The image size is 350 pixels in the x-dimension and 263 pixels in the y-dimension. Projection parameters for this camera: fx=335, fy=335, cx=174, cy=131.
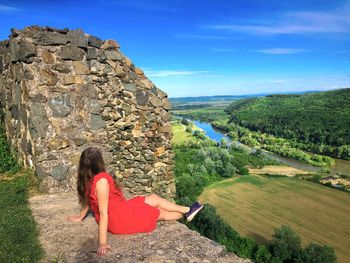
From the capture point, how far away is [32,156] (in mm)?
4859

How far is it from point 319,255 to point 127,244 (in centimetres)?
2269

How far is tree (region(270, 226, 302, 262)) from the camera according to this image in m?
23.0

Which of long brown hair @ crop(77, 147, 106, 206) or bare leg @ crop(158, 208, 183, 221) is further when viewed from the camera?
bare leg @ crop(158, 208, 183, 221)

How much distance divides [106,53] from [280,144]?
75492 millimetres

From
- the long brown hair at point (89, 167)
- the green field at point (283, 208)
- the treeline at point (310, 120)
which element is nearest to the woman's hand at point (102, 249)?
the long brown hair at point (89, 167)

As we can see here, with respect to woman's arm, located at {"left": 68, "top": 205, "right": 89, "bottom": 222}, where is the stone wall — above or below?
above

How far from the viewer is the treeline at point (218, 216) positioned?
2298 cm

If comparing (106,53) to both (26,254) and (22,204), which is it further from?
(26,254)

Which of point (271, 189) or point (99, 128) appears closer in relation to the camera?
point (99, 128)

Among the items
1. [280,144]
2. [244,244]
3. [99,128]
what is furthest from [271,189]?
[99,128]

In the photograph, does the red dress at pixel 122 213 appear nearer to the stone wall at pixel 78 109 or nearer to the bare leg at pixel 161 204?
the bare leg at pixel 161 204

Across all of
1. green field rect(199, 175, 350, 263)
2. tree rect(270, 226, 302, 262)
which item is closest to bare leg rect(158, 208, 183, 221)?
tree rect(270, 226, 302, 262)

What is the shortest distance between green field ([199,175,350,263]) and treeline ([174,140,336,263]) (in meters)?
1.93

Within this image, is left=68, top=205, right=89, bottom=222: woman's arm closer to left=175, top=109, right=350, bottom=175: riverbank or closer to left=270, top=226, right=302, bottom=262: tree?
left=270, top=226, right=302, bottom=262: tree
